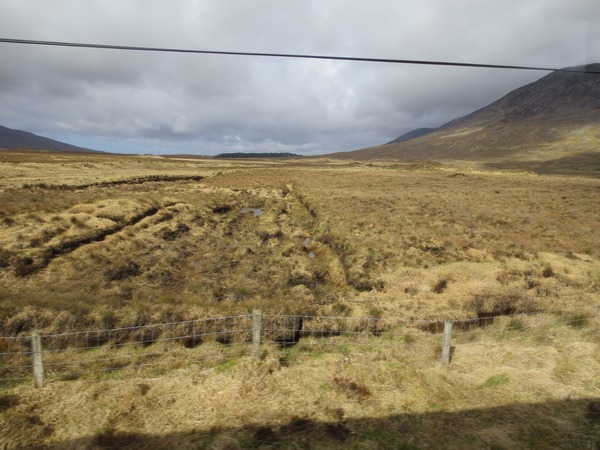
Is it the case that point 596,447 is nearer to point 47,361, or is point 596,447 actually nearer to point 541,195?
point 47,361

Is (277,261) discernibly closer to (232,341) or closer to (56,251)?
(232,341)

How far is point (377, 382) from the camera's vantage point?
24.4 ft

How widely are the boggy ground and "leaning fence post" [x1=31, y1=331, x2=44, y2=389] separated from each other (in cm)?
362

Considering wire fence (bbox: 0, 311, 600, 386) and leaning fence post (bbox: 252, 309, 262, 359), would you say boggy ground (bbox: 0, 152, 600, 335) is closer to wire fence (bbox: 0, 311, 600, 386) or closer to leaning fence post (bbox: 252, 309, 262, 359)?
wire fence (bbox: 0, 311, 600, 386)

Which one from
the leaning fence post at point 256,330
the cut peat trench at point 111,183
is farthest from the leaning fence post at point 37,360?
the cut peat trench at point 111,183

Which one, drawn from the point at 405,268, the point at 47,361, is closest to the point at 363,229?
the point at 405,268

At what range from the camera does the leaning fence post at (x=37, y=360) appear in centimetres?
679

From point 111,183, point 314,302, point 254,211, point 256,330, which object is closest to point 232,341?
point 256,330

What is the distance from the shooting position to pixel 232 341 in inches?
411

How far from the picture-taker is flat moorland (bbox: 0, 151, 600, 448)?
6180 mm

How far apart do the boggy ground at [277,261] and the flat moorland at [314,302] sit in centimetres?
11

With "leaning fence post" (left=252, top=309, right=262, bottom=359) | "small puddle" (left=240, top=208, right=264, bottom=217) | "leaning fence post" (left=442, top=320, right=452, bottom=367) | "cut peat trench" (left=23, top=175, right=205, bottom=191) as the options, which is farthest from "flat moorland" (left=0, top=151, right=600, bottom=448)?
"cut peat trench" (left=23, top=175, right=205, bottom=191)

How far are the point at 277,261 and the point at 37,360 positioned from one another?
1395 centimetres

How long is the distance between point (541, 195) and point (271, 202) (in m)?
35.4
